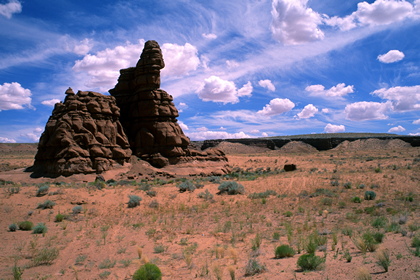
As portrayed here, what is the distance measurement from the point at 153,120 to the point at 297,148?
54227 mm

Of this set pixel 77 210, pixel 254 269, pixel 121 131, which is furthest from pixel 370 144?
pixel 254 269

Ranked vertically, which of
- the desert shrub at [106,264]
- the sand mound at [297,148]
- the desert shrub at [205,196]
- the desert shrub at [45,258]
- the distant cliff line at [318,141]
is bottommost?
the desert shrub at [106,264]

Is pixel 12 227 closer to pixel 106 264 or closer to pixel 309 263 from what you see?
pixel 106 264

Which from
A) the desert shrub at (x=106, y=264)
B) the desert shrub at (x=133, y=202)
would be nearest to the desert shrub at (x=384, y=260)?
the desert shrub at (x=106, y=264)

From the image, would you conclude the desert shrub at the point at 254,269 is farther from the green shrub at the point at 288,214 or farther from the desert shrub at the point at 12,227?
the desert shrub at the point at 12,227

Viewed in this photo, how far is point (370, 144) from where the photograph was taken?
249ft

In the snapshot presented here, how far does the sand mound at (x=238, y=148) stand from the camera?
3265 inches

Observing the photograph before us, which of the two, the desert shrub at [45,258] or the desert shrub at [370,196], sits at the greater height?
the desert shrub at [370,196]

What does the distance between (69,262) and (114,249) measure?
1.41 metres

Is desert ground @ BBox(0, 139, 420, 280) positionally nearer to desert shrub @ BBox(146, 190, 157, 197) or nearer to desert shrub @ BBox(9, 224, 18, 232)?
desert shrub @ BBox(9, 224, 18, 232)

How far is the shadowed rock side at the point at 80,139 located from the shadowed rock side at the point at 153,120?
9.29 ft

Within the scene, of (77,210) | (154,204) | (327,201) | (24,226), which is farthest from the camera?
(154,204)

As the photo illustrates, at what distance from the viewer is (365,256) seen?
707cm

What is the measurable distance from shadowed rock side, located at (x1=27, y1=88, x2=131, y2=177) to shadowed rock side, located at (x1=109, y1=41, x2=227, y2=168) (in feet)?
9.29
